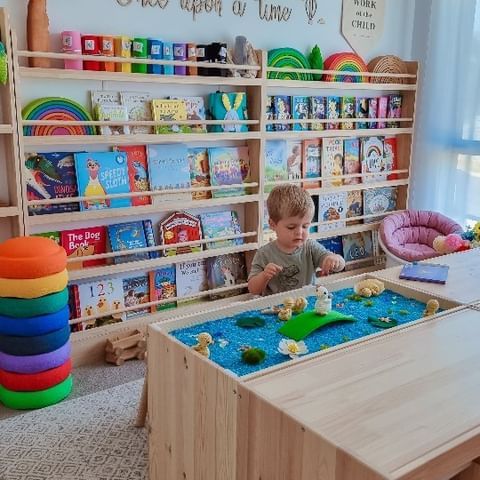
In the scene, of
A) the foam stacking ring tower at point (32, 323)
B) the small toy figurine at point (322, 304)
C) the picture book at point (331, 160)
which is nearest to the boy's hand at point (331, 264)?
the small toy figurine at point (322, 304)

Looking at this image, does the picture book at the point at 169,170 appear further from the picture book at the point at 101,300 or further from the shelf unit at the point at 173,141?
the picture book at the point at 101,300

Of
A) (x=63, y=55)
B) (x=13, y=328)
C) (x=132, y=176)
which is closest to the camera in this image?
(x=13, y=328)

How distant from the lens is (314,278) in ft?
7.80

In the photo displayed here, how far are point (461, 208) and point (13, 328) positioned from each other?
9.63 ft

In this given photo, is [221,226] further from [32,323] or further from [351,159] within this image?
[32,323]

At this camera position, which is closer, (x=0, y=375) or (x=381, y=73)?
(x=0, y=375)

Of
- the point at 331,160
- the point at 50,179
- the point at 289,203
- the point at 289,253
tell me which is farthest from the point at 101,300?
the point at 331,160

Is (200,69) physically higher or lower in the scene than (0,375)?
higher

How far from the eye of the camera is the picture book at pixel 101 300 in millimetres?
2941

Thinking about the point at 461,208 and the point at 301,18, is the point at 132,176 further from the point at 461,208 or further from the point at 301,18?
the point at 461,208

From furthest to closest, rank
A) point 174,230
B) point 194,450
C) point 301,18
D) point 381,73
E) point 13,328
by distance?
point 381,73, point 301,18, point 174,230, point 13,328, point 194,450

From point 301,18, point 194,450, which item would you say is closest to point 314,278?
point 194,450

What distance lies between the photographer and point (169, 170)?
3.10 meters

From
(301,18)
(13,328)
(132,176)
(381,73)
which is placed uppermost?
(301,18)
